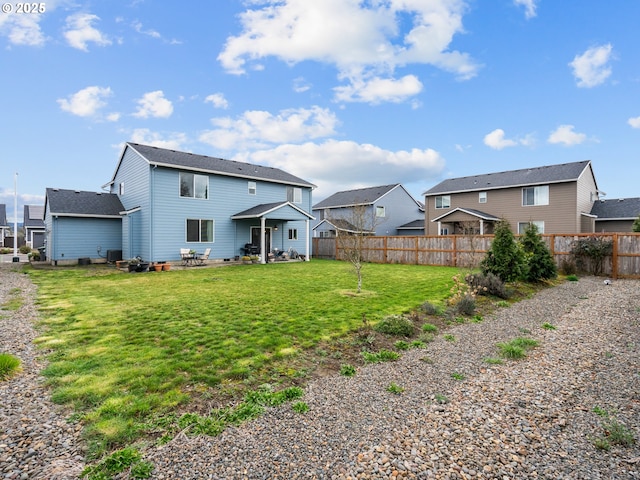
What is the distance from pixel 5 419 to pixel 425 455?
4124 mm

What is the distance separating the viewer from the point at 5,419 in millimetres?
3281

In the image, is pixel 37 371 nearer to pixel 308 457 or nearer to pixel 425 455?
pixel 308 457

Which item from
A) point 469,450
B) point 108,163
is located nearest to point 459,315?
point 469,450

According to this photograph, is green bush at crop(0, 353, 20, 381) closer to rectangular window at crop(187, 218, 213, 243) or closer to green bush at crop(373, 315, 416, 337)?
green bush at crop(373, 315, 416, 337)

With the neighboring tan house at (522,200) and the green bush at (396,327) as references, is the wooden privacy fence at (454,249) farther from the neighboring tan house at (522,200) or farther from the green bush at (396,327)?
the green bush at (396,327)

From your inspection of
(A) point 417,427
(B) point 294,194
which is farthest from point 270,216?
(A) point 417,427

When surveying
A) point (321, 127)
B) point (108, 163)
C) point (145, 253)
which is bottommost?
point (145, 253)

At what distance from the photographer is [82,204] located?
19.5 m

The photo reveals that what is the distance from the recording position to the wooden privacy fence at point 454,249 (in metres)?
14.1

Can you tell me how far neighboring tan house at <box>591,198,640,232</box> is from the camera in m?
25.1

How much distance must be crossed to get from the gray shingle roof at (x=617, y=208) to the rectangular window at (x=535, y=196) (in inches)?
212

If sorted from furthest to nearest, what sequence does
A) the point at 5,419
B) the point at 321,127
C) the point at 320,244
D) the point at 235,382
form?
the point at 320,244, the point at 321,127, the point at 235,382, the point at 5,419

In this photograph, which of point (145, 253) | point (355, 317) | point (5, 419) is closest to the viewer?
point (5, 419)

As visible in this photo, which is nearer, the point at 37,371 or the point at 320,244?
the point at 37,371
